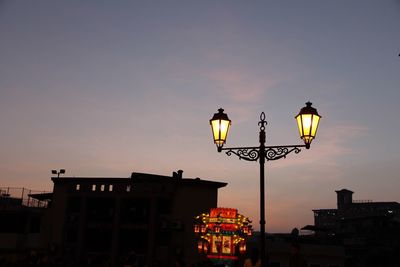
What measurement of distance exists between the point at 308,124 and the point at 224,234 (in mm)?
9371

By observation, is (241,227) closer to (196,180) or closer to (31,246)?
(196,180)

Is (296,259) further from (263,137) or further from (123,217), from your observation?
(123,217)

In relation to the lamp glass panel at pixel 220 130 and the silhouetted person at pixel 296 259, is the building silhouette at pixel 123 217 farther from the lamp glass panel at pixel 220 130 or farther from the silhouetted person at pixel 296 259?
the silhouetted person at pixel 296 259

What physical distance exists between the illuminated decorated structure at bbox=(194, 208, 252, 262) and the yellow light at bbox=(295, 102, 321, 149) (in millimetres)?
8957

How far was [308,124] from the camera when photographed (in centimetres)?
987

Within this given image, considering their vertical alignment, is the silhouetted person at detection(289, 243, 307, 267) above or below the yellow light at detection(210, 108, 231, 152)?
below

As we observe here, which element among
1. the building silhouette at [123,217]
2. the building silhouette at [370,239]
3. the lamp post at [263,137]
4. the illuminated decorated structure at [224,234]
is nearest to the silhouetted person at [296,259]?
the lamp post at [263,137]

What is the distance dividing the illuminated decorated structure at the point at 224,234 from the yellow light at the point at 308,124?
896cm

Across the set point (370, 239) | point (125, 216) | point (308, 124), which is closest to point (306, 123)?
point (308, 124)

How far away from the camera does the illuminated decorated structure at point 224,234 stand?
17547 millimetres

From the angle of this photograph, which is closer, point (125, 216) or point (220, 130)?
point (220, 130)

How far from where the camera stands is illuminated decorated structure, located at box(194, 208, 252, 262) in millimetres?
17547

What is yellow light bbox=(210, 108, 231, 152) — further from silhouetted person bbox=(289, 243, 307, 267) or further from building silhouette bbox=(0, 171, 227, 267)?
building silhouette bbox=(0, 171, 227, 267)

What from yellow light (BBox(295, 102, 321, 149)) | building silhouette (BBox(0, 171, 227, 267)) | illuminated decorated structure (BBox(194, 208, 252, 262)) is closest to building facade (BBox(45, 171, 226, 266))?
building silhouette (BBox(0, 171, 227, 267))
